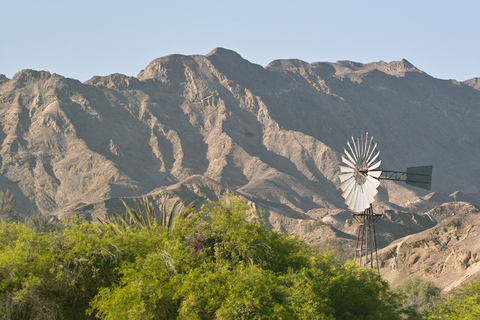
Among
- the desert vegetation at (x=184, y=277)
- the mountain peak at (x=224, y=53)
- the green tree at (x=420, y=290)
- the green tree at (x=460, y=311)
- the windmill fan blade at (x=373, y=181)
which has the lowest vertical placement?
the green tree at (x=420, y=290)

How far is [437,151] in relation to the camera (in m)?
183

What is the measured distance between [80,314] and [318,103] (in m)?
170

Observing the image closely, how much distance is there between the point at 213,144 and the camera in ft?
511

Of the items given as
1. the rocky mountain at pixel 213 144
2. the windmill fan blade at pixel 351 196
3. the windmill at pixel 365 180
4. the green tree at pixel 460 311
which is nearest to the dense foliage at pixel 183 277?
the green tree at pixel 460 311

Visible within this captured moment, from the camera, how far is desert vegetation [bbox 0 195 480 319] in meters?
19.2

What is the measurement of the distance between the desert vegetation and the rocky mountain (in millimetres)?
61595

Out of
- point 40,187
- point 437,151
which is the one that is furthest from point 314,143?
point 40,187

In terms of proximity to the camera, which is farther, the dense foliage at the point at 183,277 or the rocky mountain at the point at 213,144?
the rocky mountain at the point at 213,144

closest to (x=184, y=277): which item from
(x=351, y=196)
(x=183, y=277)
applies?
(x=183, y=277)

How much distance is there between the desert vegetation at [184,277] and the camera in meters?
19.2

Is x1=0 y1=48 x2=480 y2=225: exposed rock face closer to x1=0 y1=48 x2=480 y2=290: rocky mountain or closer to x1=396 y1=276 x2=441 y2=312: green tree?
x1=0 y1=48 x2=480 y2=290: rocky mountain

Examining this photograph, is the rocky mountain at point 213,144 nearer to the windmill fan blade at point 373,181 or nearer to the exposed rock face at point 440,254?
the exposed rock face at point 440,254

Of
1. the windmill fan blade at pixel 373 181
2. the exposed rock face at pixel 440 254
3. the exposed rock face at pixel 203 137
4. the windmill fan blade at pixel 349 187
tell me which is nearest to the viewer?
the windmill fan blade at pixel 373 181

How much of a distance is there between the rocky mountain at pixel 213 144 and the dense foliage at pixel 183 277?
61598mm
